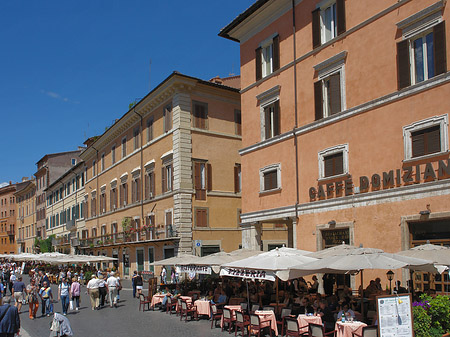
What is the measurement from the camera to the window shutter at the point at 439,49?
50.8 ft

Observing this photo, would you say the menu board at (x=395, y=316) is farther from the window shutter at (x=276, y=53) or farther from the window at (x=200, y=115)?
the window at (x=200, y=115)

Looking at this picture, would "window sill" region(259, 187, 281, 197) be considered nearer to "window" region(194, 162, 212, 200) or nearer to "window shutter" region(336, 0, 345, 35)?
"window shutter" region(336, 0, 345, 35)

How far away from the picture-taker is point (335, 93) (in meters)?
19.8

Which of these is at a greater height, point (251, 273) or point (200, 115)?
point (200, 115)

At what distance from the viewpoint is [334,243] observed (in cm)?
1970

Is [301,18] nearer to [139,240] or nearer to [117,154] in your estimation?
[139,240]

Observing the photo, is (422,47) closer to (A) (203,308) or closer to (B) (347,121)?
(B) (347,121)

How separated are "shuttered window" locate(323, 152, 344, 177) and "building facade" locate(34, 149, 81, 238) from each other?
62276 mm

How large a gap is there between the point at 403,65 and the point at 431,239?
237 inches

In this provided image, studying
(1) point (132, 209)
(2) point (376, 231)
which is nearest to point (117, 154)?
(1) point (132, 209)

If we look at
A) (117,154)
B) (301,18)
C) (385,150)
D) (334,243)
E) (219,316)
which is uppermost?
(301,18)

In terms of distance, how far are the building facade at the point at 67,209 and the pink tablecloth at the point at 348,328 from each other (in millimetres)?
46425

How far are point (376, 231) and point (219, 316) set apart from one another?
6398 millimetres

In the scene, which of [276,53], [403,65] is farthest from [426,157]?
[276,53]
